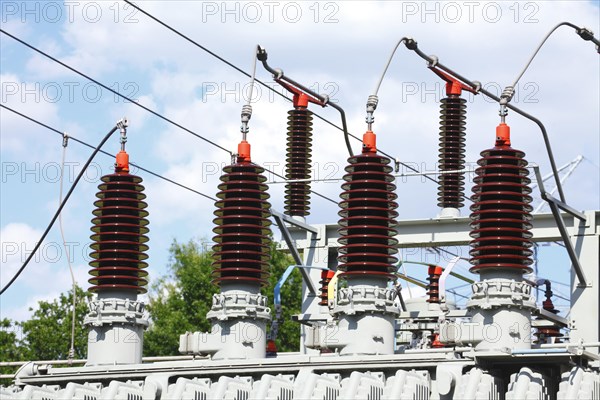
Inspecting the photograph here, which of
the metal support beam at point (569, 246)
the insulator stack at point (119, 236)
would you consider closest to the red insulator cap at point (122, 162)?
the insulator stack at point (119, 236)

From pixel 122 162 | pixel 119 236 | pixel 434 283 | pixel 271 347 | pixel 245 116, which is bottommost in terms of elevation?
pixel 271 347

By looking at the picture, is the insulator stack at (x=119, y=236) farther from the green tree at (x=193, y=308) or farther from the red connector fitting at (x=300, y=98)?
the green tree at (x=193, y=308)

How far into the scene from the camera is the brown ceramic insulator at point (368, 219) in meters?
14.8

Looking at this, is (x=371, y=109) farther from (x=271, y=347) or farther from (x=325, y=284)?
(x=325, y=284)

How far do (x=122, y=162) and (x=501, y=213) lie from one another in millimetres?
5279

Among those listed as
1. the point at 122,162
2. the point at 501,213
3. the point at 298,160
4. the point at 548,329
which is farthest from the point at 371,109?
the point at 548,329

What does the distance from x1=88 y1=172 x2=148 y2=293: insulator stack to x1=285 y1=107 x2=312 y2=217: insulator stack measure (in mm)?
3681

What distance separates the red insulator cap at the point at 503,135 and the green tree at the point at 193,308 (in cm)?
2633

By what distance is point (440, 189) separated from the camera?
1973 centimetres

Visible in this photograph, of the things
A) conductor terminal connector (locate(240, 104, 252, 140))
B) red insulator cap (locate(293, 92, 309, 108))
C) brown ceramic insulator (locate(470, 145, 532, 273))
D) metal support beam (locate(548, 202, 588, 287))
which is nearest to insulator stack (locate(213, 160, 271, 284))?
conductor terminal connector (locate(240, 104, 252, 140))

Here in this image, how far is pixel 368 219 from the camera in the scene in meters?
14.9

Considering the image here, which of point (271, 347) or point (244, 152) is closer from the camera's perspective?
point (244, 152)

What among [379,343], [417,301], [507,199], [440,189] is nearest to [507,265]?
[507,199]

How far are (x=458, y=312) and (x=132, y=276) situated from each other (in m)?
4.22
